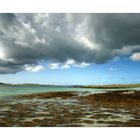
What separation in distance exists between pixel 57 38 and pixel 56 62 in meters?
0.74

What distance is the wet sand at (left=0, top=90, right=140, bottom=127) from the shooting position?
7383 millimetres

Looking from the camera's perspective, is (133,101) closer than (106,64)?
No

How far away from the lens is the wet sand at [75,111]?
7383mm

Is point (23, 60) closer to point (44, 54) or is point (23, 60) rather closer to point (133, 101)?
point (44, 54)

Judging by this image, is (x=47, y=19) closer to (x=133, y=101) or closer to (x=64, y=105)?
(x=64, y=105)

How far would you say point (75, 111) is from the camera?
26.5ft

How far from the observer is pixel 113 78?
7973mm

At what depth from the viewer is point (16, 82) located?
8422 millimetres

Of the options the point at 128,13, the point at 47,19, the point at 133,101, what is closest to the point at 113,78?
the point at 133,101
